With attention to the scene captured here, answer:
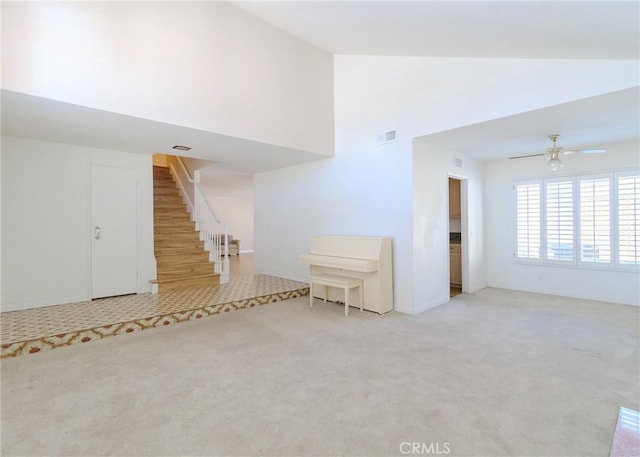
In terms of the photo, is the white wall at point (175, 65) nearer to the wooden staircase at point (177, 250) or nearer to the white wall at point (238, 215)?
the wooden staircase at point (177, 250)

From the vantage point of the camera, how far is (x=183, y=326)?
3967mm

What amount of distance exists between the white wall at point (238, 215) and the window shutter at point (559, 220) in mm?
9814

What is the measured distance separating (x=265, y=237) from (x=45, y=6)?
15.8 ft

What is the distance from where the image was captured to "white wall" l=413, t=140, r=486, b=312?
4457 mm

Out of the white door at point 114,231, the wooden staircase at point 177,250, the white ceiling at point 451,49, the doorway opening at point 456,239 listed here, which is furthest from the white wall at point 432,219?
the white door at point 114,231

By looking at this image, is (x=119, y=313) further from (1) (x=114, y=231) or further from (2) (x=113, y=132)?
(2) (x=113, y=132)

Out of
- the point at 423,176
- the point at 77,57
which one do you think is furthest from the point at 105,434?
the point at 423,176

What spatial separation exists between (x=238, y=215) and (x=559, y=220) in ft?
33.2

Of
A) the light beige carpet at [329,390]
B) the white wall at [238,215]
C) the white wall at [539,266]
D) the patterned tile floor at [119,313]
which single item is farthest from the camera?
the white wall at [238,215]

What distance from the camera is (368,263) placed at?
4.29 meters

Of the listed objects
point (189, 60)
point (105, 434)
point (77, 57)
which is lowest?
point (105, 434)

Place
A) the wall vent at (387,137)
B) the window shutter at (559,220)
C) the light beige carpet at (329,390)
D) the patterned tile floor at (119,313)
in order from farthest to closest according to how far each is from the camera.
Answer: the window shutter at (559,220) → the wall vent at (387,137) → the patterned tile floor at (119,313) → the light beige carpet at (329,390)

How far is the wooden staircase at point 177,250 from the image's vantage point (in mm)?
5598

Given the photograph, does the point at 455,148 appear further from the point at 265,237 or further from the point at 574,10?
the point at 265,237
